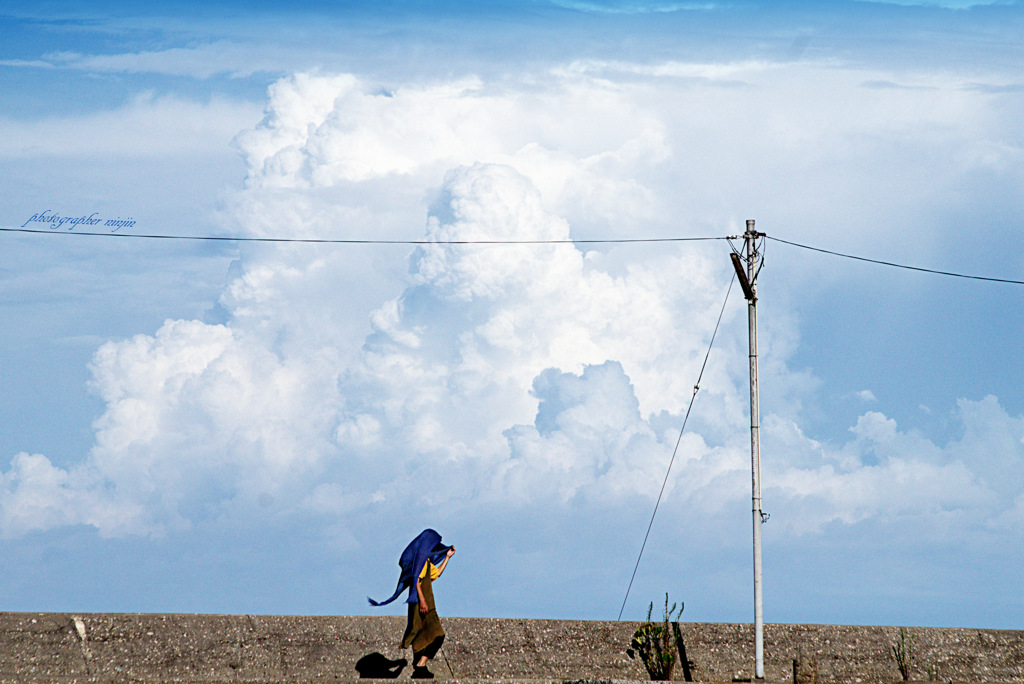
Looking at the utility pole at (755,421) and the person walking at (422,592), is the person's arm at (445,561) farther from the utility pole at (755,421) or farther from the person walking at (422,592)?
the utility pole at (755,421)

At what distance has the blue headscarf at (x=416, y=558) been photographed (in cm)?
1372

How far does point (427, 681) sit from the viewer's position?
43.7 feet

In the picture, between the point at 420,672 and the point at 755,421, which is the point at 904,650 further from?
the point at 420,672

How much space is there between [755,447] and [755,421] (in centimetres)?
37

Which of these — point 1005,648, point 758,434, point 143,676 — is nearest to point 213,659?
point 143,676

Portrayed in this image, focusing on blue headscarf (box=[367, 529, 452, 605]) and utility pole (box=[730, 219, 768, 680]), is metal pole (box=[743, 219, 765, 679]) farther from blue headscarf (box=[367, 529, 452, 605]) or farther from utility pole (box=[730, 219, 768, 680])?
blue headscarf (box=[367, 529, 452, 605])

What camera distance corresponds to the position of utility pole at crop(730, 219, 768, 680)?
14.1 meters

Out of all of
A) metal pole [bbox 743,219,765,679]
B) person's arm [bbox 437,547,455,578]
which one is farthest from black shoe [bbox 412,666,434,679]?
metal pole [bbox 743,219,765,679]

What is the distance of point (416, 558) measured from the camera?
13.8m

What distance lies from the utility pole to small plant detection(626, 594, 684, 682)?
130 cm

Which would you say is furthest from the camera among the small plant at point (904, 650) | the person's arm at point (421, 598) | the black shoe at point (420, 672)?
the small plant at point (904, 650)

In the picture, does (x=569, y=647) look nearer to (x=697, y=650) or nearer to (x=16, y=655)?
(x=697, y=650)

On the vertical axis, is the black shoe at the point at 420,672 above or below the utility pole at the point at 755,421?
below

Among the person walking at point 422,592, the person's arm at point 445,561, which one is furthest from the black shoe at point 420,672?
the person's arm at point 445,561
